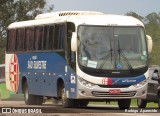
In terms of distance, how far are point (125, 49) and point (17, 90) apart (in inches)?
344

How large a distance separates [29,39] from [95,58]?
244 inches

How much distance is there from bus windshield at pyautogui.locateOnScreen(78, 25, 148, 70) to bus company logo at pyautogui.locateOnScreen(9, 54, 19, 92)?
7.62 meters

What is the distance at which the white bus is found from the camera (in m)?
24.4

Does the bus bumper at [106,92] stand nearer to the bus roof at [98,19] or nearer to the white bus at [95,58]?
the white bus at [95,58]

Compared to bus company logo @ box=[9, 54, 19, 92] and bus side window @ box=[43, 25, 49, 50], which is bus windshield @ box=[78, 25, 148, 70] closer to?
bus side window @ box=[43, 25, 49, 50]

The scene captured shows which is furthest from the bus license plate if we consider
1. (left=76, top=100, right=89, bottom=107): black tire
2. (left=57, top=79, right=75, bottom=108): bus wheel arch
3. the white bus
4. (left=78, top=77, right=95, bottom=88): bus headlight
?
(left=76, top=100, right=89, bottom=107): black tire

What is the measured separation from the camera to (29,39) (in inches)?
1181

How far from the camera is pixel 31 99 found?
30.5 metres

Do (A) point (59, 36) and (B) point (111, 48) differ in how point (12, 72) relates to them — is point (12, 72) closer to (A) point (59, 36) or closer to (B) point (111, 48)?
(A) point (59, 36)

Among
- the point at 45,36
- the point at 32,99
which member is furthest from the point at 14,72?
the point at 45,36

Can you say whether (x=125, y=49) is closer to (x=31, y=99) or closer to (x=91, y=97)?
(x=91, y=97)

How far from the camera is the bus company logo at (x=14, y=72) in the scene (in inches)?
1256

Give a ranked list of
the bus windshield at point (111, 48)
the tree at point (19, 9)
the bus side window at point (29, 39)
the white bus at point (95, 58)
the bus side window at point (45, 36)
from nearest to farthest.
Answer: the white bus at point (95, 58) → the bus windshield at point (111, 48) → the bus side window at point (45, 36) → the bus side window at point (29, 39) → the tree at point (19, 9)

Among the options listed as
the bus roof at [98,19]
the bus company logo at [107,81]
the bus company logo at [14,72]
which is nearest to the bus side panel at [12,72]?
the bus company logo at [14,72]
